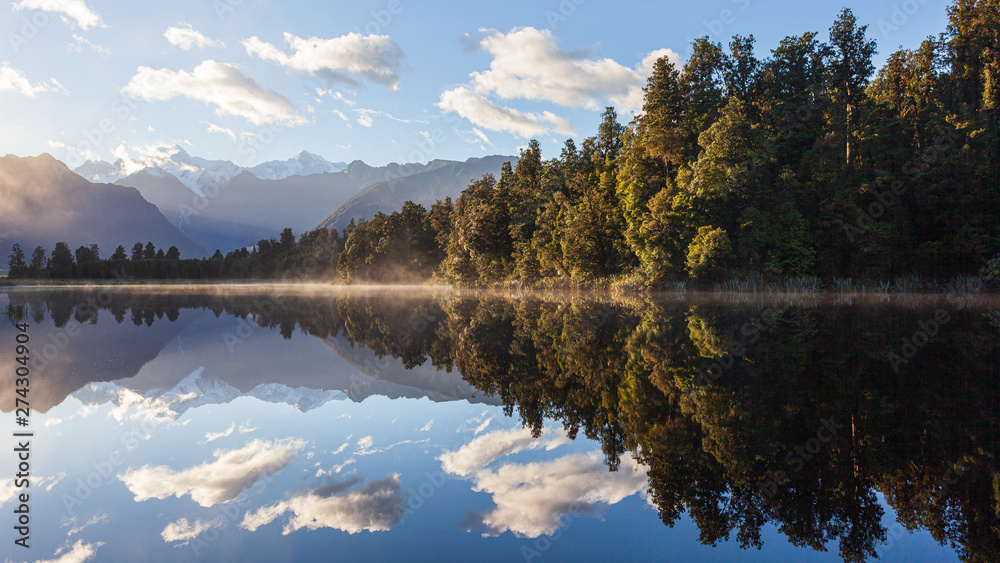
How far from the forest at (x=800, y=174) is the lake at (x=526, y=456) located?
3526cm

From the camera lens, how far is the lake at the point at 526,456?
18.6 ft

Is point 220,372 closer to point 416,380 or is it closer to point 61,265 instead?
point 416,380

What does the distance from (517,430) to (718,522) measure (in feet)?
15.2

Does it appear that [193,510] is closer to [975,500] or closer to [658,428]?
[658,428]

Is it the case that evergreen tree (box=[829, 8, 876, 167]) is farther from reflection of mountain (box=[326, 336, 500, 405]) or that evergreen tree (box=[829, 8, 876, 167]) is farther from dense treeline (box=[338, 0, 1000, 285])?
reflection of mountain (box=[326, 336, 500, 405])

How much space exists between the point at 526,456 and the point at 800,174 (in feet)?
195

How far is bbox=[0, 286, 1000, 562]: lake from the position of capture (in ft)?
18.6

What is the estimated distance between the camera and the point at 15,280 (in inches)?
5335

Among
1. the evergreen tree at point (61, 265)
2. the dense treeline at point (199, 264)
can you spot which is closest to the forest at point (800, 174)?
the dense treeline at point (199, 264)

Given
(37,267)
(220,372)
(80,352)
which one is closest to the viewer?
(220,372)

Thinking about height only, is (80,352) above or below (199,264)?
below

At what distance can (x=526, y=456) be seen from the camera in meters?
8.51

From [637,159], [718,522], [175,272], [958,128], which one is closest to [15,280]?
[175,272]

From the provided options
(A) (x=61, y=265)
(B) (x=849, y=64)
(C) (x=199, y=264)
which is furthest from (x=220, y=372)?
(A) (x=61, y=265)
